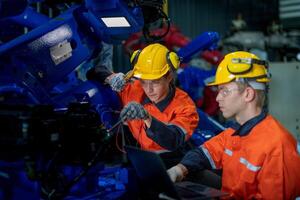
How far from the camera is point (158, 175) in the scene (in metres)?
2.22

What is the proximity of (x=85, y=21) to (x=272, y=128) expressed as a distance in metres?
1.66

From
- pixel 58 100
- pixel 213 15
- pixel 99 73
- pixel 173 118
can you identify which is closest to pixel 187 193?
pixel 173 118

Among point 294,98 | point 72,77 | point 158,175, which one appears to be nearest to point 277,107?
point 294,98

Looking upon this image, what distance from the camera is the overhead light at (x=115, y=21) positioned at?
3.27 meters

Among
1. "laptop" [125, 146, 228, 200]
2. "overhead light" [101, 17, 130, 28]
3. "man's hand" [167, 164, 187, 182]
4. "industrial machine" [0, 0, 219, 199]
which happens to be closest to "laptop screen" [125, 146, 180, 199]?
"laptop" [125, 146, 228, 200]

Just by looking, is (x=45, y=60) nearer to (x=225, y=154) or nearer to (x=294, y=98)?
(x=225, y=154)

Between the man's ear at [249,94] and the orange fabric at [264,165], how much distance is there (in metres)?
0.14

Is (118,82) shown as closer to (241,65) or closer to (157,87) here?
(157,87)

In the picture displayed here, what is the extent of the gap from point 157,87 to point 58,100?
0.74 meters

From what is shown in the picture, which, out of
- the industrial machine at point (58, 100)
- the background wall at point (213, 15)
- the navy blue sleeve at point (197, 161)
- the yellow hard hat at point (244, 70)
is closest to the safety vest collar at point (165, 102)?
the industrial machine at point (58, 100)

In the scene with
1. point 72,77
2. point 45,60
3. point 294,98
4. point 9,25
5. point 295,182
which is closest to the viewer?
point 295,182

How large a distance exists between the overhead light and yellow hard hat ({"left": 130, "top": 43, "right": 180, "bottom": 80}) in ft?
0.79

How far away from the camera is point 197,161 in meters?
2.83

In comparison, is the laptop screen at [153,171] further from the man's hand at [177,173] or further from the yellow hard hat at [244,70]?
the yellow hard hat at [244,70]
